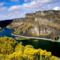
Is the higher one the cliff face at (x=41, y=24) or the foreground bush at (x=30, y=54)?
the cliff face at (x=41, y=24)

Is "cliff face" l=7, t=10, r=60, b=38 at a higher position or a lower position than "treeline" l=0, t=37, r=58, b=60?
higher

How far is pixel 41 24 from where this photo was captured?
5000 mm

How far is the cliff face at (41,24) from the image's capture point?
494cm

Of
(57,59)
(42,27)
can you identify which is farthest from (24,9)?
(57,59)

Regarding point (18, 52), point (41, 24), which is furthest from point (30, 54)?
point (41, 24)

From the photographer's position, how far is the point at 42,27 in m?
4.98

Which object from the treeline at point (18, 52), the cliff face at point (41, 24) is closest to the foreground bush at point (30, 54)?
the treeline at point (18, 52)

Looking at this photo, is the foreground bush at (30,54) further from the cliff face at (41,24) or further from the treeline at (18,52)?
the cliff face at (41,24)

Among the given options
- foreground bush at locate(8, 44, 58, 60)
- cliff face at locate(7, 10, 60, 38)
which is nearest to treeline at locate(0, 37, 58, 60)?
foreground bush at locate(8, 44, 58, 60)

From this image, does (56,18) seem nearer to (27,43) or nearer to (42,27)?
(42,27)

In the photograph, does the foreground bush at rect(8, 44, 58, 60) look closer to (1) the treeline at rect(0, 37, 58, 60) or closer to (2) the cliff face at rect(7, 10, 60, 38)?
(1) the treeline at rect(0, 37, 58, 60)

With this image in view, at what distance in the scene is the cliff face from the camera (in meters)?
4.94

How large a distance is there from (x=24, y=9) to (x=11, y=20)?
1.33ft

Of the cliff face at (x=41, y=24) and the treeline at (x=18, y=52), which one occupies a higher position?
the cliff face at (x=41, y=24)
